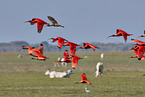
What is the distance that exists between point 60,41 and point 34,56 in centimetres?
89

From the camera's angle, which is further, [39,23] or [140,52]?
[39,23]

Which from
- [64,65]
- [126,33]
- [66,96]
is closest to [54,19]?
[126,33]

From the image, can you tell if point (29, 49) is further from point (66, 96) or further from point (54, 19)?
point (66, 96)

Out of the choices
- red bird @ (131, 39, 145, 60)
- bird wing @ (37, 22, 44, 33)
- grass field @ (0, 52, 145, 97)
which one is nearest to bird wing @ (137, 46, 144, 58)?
red bird @ (131, 39, 145, 60)

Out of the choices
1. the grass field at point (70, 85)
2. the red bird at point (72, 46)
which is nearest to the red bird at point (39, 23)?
the red bird at point (72, 46)

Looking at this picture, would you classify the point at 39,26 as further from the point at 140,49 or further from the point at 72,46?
the point at 140,49

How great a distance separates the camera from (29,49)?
26.3 feet

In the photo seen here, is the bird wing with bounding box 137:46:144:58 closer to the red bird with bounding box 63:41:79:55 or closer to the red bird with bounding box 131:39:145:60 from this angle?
the red bird with bounding box 131:39:145:60

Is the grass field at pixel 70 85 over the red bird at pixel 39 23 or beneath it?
beneath

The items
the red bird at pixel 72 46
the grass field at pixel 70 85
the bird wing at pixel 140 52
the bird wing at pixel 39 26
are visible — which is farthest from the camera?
the grass field at pixel 70 85

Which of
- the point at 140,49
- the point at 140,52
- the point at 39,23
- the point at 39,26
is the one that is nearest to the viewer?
the point at 140,52

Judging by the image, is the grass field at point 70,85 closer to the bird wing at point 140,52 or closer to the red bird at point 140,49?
the red bird at point 140,49

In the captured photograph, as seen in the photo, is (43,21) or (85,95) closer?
(43,21)

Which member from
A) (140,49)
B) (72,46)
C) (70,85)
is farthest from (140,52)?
(70,85)
